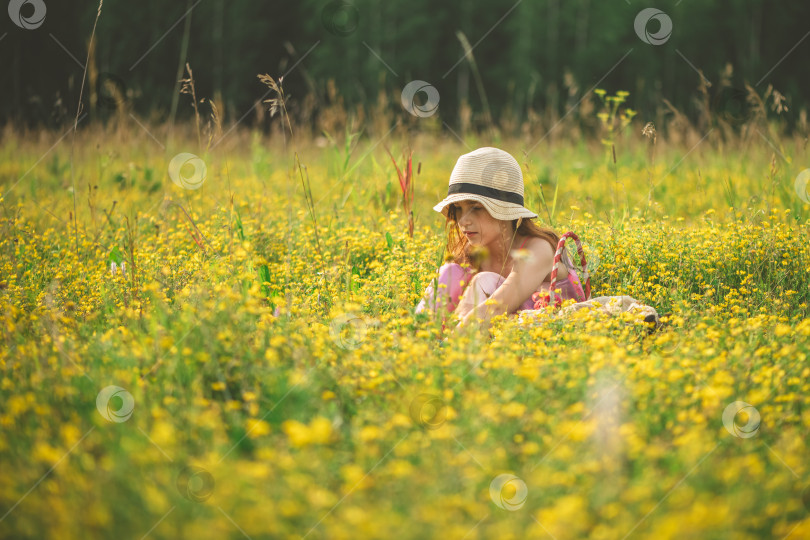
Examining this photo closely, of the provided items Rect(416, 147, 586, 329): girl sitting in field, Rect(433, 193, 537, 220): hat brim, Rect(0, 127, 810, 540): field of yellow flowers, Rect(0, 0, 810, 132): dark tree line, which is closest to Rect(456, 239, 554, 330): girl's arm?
Rect(416, 147, 586, 329): girl sitting in field

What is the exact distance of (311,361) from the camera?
8.39 feet

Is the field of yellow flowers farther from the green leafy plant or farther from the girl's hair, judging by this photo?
the green leafy plant

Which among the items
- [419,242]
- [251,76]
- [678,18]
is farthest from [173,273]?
[678,18]

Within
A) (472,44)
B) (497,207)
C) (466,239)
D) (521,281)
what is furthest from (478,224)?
(472,44)

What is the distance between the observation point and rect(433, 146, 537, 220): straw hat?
11.4 ft

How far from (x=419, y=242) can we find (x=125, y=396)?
2321 millimetres

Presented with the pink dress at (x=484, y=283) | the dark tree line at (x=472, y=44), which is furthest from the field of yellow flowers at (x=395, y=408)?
the dark tree line at (x=472, y=44)

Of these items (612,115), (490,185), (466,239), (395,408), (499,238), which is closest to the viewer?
(395,408)

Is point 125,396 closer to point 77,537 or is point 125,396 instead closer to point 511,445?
point 77,537

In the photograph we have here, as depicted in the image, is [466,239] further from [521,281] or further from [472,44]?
[472,44]

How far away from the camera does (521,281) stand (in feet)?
11.2

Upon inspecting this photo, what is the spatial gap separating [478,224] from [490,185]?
21cm

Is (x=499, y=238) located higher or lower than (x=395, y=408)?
higher

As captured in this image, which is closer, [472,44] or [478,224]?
[478,224]
